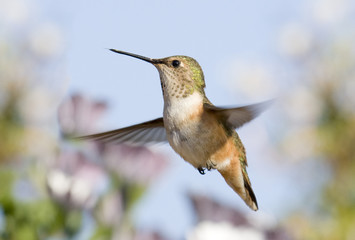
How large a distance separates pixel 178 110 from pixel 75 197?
56 cm

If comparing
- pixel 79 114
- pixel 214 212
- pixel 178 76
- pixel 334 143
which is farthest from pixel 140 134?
pixel 334 143

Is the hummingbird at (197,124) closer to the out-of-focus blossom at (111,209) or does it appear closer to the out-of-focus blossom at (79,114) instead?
the out-of-focus blossom at (111,209)

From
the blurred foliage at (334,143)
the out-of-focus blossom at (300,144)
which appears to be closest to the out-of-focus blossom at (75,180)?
the blurred foliage at (334,143)

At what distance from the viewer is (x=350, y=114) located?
3.68 m

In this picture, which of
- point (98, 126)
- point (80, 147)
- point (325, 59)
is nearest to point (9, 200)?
point (80, 147)

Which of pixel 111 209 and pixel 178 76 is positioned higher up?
pixel 178 76

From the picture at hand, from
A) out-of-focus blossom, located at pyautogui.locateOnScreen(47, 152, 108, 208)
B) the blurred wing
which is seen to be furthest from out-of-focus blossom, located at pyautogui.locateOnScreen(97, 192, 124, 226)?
the blurred wing

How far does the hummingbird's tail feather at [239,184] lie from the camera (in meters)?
1.03

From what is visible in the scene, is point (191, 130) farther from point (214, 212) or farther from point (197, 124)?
point (214, 212)

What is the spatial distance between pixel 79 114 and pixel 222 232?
1.51ft

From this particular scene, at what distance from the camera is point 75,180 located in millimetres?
1526

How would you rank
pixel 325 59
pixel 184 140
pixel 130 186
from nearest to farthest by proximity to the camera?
1. pixel 184 140
2. pixel 130 186
3. pixel 325 59

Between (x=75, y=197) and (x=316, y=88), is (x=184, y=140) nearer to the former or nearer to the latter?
(x=75, y=197)

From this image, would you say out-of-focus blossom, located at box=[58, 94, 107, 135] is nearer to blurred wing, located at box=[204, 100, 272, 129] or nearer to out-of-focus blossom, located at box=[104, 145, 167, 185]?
out-of-focus blossom, located at box=[104, 145, 167, 185]
